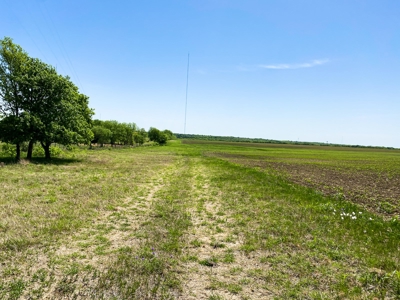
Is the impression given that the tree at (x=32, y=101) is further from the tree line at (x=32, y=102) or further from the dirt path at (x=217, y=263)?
the dirt path at (x=217, y=263)

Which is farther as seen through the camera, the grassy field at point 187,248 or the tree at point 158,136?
the tree at point 158,136

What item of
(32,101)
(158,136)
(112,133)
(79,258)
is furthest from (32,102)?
(158,136)

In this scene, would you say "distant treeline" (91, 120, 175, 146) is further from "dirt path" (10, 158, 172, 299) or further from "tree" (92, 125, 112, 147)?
"dirt path" (10, 158, 172, 299)

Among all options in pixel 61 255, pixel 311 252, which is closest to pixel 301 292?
pixel 311 252

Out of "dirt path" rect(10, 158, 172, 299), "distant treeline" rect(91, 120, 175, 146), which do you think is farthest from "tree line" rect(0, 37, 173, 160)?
"distant treeline" rect(91, 120, 175, 146)

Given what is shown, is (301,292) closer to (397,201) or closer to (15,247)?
(15,247)

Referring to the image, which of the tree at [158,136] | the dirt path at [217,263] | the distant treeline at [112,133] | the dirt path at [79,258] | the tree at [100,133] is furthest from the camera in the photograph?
the tree at [158,136]

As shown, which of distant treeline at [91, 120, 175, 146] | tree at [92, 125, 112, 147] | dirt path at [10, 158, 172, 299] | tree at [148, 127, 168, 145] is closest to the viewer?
dirt path at [10, 158, 172, 299]

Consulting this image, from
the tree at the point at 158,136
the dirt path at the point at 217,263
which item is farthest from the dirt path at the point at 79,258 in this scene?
the tree at the point at 158,136

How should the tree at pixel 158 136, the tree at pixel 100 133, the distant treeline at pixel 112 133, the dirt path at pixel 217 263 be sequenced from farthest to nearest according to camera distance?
the tree at pixel 158 136
the distant treeline at pixel 112 133
the tree at pixel 100 133
the dirt path at pixel 217 263

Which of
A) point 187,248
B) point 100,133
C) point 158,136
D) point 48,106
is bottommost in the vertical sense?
point 187,248

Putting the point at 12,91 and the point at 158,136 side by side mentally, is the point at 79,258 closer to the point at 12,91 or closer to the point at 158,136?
the point at 12,91

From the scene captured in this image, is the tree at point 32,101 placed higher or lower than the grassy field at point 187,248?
higher

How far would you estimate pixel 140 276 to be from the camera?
5.01m
